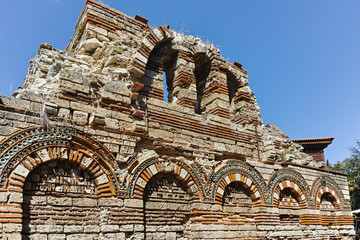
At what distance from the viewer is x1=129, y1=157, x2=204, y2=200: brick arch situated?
538 centimetres

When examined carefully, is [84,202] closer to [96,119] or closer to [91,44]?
[96,119]

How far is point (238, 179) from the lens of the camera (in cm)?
712

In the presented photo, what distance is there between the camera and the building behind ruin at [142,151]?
4.60 meters

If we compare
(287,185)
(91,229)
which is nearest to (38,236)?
(91,229)

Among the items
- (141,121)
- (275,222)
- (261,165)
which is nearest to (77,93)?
(141,121)

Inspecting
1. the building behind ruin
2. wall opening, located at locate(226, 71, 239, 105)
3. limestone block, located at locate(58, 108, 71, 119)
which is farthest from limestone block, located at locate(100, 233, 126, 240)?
wall opening, located at locate(226, 71, 239, 105)

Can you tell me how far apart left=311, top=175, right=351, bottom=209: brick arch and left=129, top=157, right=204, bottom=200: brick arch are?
4395 millimetres

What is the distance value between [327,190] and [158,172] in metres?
6.20

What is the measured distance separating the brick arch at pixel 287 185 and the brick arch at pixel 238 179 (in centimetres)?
34

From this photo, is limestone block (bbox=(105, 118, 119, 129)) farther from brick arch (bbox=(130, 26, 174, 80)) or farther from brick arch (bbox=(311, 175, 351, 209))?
brick arch (bbox=(311, 175, 351, 209))

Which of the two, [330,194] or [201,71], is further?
[330,194]

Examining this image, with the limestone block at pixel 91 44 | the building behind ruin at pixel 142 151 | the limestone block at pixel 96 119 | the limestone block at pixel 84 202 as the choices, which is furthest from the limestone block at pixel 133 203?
the limestone block at pixel 91 44

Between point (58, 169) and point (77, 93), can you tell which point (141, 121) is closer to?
point (77, 93)

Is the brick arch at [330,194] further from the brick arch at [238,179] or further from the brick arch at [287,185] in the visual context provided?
the brick arch at [238,179]
